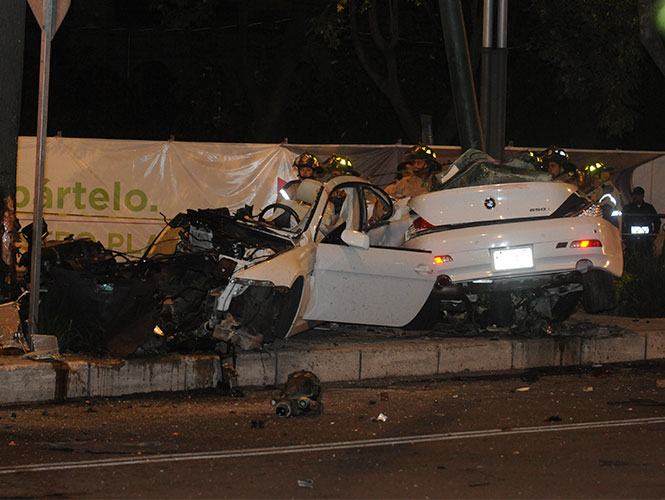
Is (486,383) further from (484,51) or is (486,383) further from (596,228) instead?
(484,51)

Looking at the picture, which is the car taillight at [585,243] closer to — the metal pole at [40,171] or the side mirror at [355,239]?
the side mirror at [355,239]

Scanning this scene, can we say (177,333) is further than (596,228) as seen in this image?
No

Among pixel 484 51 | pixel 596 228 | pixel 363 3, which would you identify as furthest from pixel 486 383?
pixel 363 3

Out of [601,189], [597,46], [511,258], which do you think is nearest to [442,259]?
[511,258]

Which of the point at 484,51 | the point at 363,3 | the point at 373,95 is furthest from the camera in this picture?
the point at 373,95

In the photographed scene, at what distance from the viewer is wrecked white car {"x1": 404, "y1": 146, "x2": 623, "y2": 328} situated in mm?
9781

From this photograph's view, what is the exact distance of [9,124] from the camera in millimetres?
10398

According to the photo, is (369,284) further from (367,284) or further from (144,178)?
(144,178)

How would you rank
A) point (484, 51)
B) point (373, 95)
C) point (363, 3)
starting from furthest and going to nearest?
point (373, 95) → point (363, 3) → point (484, 51)

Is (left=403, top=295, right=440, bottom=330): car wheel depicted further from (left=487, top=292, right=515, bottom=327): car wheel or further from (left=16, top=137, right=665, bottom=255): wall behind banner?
(left=16, top=137, right=665, bottom=255): wall behind banner

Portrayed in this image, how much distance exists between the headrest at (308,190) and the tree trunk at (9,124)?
102 inches

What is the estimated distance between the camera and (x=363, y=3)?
78.2 feet

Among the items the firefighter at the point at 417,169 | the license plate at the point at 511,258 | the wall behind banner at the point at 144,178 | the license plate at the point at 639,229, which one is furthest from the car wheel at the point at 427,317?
the license plate at the point at 639,229

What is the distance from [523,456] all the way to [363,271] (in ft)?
10.3
